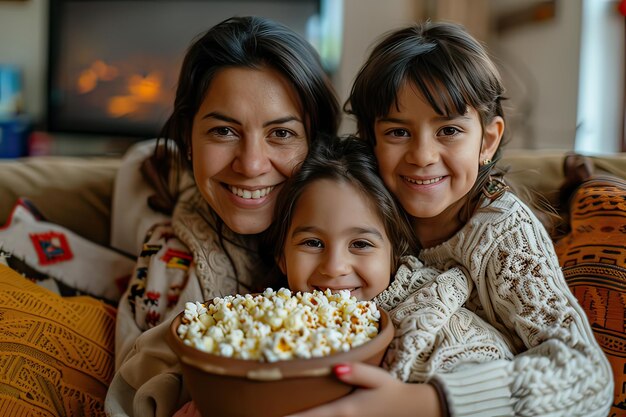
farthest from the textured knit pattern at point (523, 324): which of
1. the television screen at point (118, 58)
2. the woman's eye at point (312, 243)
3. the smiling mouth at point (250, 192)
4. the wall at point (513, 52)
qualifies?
the television screen at point (118, 58)

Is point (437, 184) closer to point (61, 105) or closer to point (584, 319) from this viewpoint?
point (584, 319)

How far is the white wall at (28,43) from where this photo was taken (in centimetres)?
502

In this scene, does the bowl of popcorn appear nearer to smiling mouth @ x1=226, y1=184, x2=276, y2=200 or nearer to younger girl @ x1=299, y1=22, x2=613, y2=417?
younger girl @ x1=299, y1=22, x2=613, y2=417

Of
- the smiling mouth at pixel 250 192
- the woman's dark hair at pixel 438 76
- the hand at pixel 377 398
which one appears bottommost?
the hand at pixel 377 398

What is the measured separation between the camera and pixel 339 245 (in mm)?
1267

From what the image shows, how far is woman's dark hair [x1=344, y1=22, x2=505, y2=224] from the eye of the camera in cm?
128

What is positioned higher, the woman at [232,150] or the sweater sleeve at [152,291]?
the woman at [232,150]

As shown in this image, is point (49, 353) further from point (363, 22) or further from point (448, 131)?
point (363, 22)

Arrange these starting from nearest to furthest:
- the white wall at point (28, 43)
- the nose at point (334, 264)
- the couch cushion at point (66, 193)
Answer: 1. the nose at point (334, 264)
2. the couch cushion at point (66, 193)
3. the white wall at point (28, 43)

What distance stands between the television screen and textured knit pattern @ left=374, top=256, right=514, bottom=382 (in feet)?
12.0

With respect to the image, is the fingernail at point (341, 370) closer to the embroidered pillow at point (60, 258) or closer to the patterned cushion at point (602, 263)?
the patterned cushion at point (602, 263)

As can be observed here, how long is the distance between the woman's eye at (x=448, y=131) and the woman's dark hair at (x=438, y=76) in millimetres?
38

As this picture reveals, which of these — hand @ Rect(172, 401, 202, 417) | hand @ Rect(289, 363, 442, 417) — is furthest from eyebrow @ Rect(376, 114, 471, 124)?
hand @ Rect(172, 401, 202, 417)

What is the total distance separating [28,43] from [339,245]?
4.70m
